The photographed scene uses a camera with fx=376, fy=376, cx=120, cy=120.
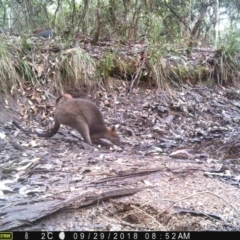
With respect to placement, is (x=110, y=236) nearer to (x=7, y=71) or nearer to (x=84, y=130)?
(x=84, y=130)

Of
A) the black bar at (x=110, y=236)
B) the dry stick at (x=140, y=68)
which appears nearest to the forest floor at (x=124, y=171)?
the black bar at (x=110, y=236)

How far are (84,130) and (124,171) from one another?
6.10 feet

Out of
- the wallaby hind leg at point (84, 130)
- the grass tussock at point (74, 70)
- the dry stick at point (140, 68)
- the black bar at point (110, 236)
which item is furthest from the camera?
the dry stick at point (140, 68)

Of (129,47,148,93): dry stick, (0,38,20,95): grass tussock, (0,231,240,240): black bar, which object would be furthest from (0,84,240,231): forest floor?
(129,47,148,93): dry stick

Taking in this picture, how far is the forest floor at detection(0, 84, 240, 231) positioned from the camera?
2.58 metres

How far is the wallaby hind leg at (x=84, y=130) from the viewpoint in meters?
5.27

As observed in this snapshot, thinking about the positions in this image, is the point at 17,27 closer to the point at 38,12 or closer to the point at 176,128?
the point at 38,12

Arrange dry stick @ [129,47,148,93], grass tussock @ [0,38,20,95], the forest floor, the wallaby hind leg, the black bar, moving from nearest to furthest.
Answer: the black bar, the forest floor, the wallaby hind leg, grass tussock @ [0,38,20,95], dry stick @ [129,47,148,93]

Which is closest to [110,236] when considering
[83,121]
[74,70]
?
[83,121]

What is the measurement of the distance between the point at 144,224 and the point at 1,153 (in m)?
2.23

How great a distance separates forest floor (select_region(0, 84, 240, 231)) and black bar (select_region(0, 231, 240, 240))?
0.12m

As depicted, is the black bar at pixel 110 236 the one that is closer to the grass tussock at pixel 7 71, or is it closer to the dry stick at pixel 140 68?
the grass tussock at pixel 7 71

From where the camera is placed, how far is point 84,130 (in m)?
5.33

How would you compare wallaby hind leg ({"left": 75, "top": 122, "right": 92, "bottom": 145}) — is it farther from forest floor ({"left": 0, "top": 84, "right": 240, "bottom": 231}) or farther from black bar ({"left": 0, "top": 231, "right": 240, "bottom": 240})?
black bar ({"left": 0, "top": 231, "right": 240, "bottom": 240})
